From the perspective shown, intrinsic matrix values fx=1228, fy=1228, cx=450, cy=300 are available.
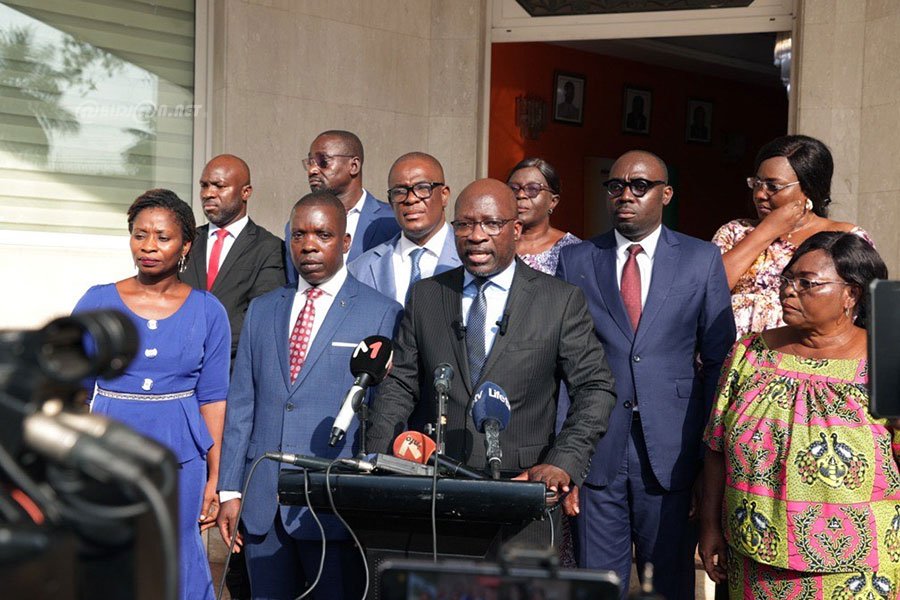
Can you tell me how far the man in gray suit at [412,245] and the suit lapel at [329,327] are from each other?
74 cm

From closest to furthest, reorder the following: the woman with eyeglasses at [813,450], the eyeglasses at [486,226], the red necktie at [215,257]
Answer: the woman with eyeglasses at [813,450], the eyeglasses at [486,226], the red necktie at [215,257]

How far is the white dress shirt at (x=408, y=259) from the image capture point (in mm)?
5762

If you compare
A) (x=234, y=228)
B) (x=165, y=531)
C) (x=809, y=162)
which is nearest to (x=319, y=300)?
(x=234, y=228)

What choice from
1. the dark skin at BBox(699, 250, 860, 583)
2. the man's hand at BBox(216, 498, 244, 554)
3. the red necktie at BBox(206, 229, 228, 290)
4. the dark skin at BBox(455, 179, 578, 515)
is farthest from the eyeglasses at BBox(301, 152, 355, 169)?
the dark skin at BBox(699, 250, 860, 583)

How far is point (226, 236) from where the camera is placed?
655cm

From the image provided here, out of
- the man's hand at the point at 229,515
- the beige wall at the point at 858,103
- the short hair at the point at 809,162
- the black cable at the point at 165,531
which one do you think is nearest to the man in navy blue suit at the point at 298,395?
the man's hand at the point at 229,515

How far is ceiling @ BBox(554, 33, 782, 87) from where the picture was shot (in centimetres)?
1320

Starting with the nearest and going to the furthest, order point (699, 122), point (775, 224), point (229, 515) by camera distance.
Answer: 1. point (229, 515)
2. point (775, 224)
3. point (699, 122)

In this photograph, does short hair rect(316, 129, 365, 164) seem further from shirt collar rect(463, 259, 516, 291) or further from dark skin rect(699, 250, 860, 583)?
dark skin rect(699, 250, 860, 583)

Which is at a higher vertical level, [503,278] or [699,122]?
[699,122]

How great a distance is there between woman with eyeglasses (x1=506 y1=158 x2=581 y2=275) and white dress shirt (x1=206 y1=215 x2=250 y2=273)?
146 cm

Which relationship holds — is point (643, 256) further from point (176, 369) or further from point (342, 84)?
point (342, 84)

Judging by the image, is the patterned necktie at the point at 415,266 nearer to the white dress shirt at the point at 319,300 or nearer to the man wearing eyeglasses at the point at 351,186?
the white dress shirt at the point at 319,300

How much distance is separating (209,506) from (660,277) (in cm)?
209
